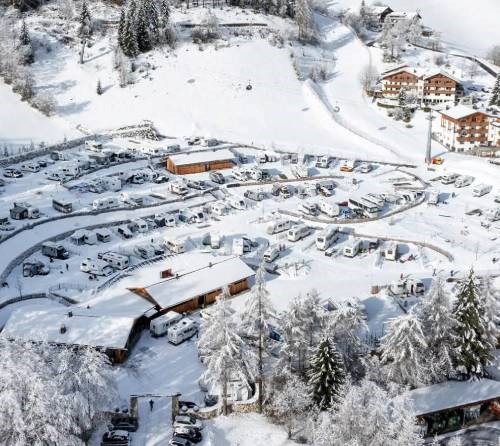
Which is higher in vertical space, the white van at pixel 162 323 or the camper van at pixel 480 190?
the camper van at pixel 480 190

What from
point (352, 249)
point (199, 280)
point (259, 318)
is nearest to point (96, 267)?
point (199, 280)

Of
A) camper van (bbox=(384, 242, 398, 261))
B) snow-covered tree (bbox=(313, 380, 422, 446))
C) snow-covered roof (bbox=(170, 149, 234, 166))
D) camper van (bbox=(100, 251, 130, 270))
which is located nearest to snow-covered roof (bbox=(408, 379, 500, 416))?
snow-covered tree (bbox=(313, 380, 422, 446))

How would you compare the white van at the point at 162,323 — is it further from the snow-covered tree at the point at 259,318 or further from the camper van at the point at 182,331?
the snow-covered tree at the point at 259,318

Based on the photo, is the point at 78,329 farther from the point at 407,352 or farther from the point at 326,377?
the point at 407,352

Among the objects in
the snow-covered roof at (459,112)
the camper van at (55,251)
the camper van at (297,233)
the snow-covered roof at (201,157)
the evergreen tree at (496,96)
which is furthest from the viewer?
the evergreen tree at (496,96)

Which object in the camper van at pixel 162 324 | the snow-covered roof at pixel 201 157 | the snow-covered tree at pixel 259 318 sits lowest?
the camper van at pixel 162 324

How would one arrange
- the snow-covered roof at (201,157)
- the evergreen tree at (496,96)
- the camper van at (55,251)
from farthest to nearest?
the evergreen tree at (496,96) → the snow-covered roof at (201,157) → the camper van at (55,251)

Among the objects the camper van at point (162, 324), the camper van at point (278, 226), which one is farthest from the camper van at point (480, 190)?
the camper van at point (162, 324)
